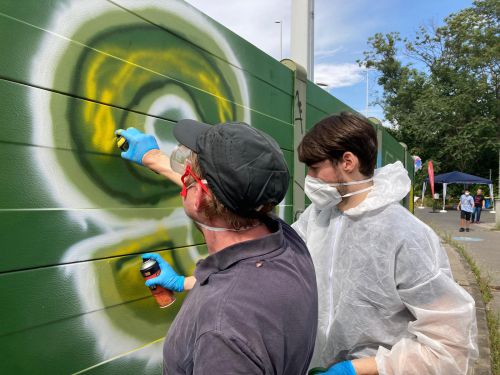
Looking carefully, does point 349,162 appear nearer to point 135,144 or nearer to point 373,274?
point 373,274

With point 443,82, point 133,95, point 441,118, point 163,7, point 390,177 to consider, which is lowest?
point 390,177

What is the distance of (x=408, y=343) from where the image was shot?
5.60 feet

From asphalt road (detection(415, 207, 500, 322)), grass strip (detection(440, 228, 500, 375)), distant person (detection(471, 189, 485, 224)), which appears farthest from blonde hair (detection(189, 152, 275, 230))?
distant person (detection(471, 189, 485, 224))

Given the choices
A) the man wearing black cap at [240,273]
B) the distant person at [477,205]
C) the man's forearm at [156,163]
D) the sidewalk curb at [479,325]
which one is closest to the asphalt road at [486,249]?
the sidewalk curb at [479,325]

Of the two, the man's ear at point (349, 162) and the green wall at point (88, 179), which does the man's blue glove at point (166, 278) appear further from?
the man's ear at point (349, 162)

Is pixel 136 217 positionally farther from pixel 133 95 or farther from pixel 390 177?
pixel 390 177

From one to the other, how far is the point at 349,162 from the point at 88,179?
109 cm

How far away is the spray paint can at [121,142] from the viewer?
1790 mm

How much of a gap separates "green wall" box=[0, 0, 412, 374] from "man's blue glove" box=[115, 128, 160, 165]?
0.06 metres

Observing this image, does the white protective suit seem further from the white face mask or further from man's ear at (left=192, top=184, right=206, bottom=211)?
man's ear at (left=192, top=184, right=206, bottom=211)

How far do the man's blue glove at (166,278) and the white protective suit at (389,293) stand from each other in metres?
0.63

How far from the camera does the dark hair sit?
6.20 feet

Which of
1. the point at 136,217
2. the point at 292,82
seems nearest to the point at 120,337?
the point at 136,217

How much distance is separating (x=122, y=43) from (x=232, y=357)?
4.54 ft
